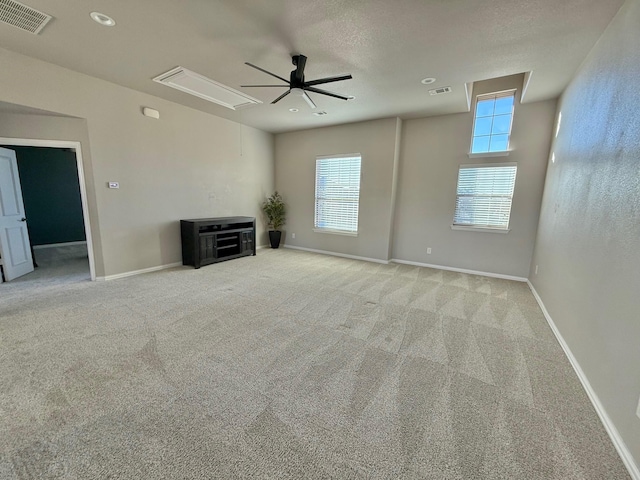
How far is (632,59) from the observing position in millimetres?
1860

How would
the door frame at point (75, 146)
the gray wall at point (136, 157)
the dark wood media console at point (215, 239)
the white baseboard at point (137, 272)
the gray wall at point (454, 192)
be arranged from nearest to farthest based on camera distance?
the gray wall at point (136, 157)
the door frame at point (75, 146)
the white baseboard at point (137, 272)
the gray wall at point (454, 192)
the dark wood media console at point (215, 239)

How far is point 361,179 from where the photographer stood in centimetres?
554

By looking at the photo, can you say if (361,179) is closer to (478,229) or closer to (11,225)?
(478,229)

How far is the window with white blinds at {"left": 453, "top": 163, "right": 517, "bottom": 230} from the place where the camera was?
445 cm

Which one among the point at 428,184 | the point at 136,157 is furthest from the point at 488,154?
the point at 136,157

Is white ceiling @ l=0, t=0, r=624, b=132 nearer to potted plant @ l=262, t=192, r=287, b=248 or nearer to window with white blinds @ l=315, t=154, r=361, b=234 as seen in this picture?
window with white blinds @ l=315, t=154, r=361, b=234

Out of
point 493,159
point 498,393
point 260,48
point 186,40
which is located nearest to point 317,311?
point 498,393

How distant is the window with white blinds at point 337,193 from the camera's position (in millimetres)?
5727

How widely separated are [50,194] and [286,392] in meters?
8.31

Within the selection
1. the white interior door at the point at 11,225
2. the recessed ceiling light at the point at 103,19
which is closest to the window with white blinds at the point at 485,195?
the recessed ceiling light at the point at 103,19

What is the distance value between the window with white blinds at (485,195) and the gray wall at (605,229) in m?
1.39

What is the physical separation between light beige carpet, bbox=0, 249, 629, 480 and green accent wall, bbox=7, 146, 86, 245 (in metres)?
4.32

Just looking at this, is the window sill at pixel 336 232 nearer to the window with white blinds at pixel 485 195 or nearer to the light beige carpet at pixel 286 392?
the window with white blinds at pixel 485 195

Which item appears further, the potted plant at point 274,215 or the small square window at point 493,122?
the potted plant at point 274,215
